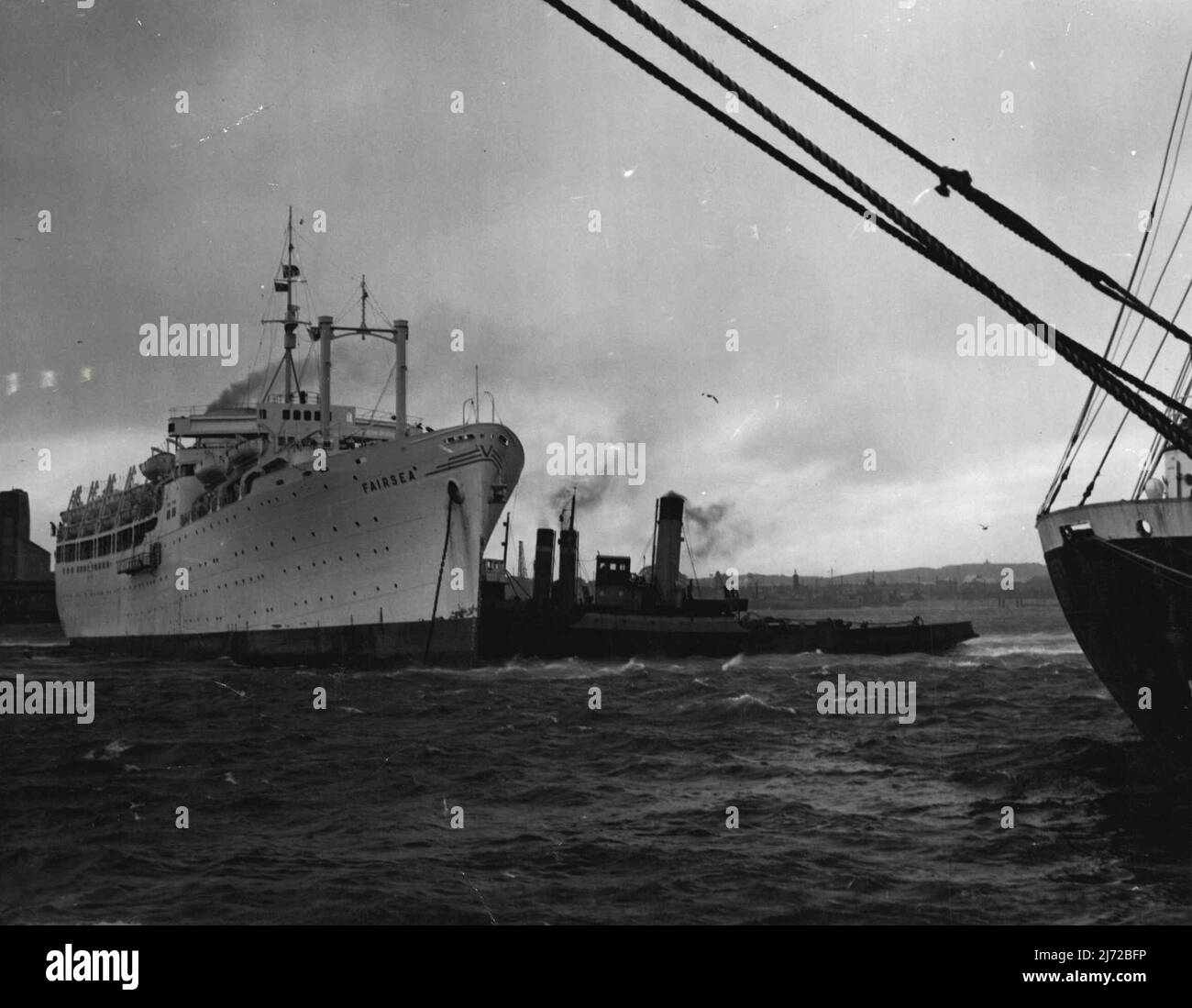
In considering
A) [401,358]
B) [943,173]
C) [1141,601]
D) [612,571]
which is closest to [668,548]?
[612,571]

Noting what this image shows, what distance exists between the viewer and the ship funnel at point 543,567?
148 ft

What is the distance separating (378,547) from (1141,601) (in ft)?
70.7

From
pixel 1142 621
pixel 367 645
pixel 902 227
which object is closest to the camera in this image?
pixel 902 227

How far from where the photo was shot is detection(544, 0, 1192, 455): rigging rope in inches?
130

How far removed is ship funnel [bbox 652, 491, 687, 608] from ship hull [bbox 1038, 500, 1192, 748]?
34.0 meters

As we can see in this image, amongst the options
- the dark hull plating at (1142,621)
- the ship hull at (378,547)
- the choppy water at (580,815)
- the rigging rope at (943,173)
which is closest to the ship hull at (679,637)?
the ship hull at (378,547)

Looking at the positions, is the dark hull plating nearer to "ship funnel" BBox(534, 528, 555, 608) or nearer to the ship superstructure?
the ship superstructure

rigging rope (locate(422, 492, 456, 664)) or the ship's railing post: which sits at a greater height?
the ship's railing post

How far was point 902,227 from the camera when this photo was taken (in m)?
3.56

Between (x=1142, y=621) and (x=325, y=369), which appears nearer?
(x=1142, y=621)

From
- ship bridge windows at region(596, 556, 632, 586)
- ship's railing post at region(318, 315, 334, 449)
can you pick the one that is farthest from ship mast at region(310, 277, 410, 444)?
ship bridge windows at region(596, 556, 632, 586)

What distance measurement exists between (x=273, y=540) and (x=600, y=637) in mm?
14588

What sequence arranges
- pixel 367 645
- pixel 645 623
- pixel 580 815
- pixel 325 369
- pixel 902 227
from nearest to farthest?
1. pixel 902 227
2. pixel 580 815
3. pixel 367 645
4. pixel 325 369
5. pixel 645 623

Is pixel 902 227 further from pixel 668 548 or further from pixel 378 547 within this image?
pixel 668 548
